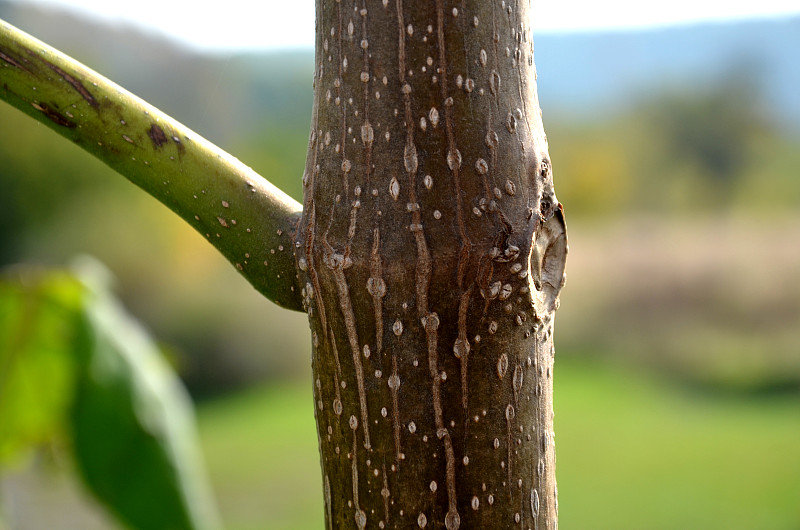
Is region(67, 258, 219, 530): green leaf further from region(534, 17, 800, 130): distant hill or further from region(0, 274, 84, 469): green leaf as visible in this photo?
region(534, 17, 800, 130): distant hill

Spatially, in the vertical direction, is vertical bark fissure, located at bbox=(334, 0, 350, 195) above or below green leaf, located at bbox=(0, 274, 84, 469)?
above

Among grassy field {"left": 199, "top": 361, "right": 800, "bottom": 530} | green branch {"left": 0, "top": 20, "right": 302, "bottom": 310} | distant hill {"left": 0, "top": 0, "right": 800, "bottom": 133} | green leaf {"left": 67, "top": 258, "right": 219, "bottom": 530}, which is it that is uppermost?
distant hill {"left": 0, "top": 0, "right": 800, "bottom": 133}

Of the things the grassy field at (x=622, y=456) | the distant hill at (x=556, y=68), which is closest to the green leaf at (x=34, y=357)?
the grassy field at (x=622, y=456)

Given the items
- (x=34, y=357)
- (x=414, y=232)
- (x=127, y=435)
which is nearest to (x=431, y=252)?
(x=414, y=232)

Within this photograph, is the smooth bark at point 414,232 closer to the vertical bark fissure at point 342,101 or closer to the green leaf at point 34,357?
the vertical bark fissure at point 342,101

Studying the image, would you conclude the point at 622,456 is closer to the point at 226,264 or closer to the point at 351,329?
the point at 226,264

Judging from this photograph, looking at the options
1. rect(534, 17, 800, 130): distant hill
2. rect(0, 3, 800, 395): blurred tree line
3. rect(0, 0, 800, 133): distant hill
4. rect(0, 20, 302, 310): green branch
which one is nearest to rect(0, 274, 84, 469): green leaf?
rect(0, 20, 302, 310): green branch

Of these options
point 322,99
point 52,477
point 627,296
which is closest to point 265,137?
point 627,296

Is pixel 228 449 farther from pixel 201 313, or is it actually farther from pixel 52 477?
pixel 52 477
